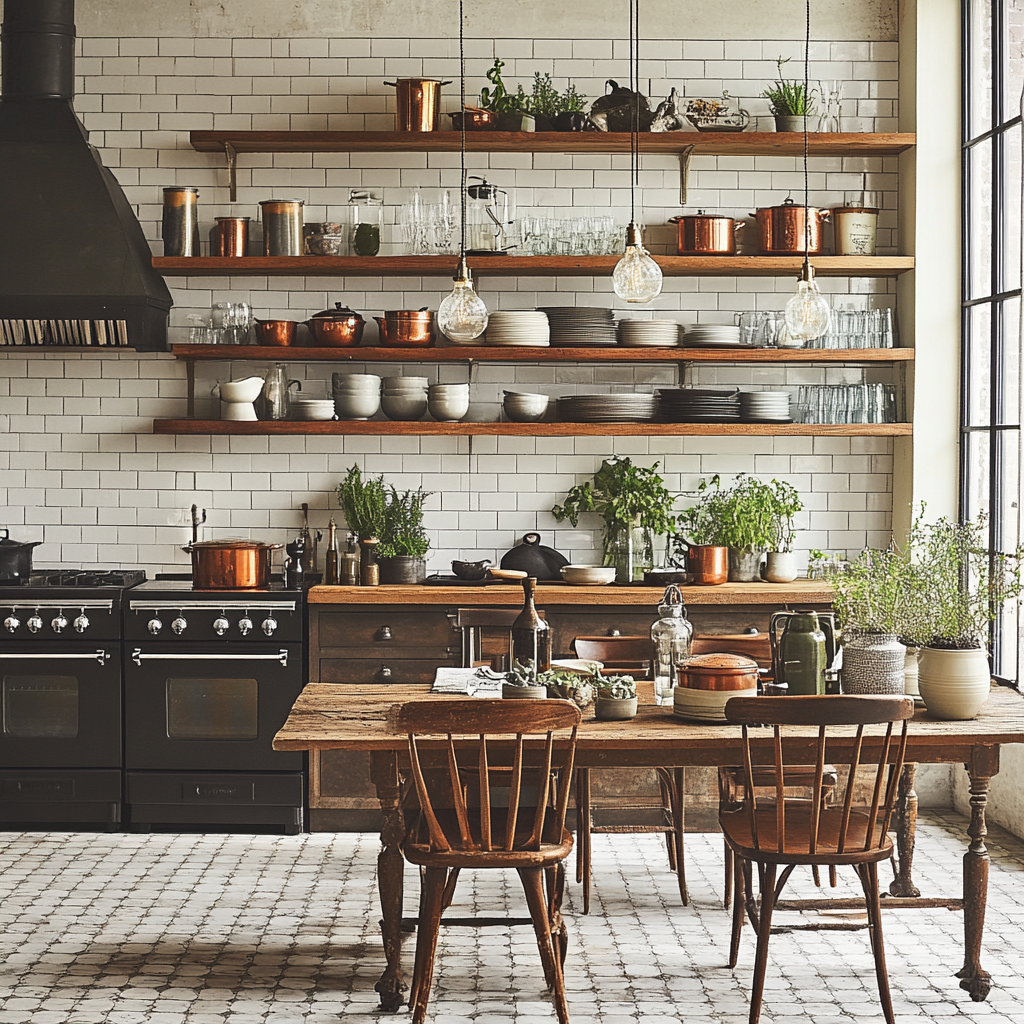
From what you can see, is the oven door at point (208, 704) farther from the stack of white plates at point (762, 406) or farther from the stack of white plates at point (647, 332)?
the stack of white plates at point (762, 406)

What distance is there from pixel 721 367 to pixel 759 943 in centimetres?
367

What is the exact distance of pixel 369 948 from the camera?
423 cm

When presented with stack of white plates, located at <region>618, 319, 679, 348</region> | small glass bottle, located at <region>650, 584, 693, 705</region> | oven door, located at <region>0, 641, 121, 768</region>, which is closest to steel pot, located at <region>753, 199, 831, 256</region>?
stack of white plates, located at <region>618, 319, 679, 348</region>

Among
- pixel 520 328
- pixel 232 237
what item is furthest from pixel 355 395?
pixel 232 237

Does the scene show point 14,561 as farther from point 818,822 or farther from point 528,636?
point 818,822

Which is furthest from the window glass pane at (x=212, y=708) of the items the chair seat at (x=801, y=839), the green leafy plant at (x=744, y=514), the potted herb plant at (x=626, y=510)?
the chair seat at (x=801, y=839)

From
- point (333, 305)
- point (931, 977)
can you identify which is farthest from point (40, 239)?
point (931, 977)

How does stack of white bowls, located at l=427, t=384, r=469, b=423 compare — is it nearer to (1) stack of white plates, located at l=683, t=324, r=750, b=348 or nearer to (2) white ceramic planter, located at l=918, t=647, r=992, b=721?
(1) stack of white plates, located at l=683, t=324, r=750, b=348

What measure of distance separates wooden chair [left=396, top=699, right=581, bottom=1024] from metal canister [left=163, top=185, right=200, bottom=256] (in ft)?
11.7

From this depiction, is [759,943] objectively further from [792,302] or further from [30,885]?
[30,885]

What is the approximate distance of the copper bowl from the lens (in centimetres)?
615

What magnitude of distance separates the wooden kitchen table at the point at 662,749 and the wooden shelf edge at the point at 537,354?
259cm

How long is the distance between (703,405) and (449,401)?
49.5 inches

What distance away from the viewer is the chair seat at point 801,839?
136 inches
